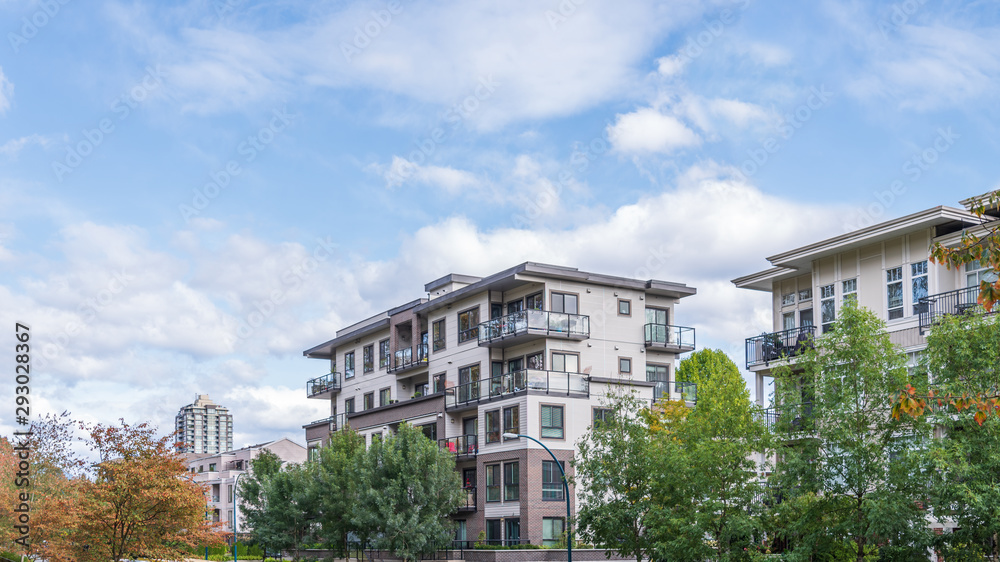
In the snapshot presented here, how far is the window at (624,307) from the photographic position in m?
54.8

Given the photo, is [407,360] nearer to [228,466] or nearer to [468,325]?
[468,325]

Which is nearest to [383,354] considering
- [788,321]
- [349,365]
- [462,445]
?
[349,365]

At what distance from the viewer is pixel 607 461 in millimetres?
35250

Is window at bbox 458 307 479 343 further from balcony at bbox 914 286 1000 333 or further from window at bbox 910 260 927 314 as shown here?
balcony at bbox 914 286 1000 333

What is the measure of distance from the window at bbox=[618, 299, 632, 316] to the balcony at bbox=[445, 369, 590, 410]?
5.11m

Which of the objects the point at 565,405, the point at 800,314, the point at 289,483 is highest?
the point at 800,314

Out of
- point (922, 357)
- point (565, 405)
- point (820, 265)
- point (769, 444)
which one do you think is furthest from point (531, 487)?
point (922, 357)

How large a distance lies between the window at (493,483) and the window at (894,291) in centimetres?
2174

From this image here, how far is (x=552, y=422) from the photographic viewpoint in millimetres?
49969

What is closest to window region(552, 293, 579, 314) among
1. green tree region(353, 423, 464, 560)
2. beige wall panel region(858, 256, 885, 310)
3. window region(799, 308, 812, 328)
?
green tree region(353, 423, 464, 560)

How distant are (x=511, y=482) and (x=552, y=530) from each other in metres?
3.15

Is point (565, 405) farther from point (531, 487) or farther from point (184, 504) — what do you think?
point (184, 504)

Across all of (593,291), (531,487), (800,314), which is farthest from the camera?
(593,291)

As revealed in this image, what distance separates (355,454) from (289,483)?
21.4 ft
